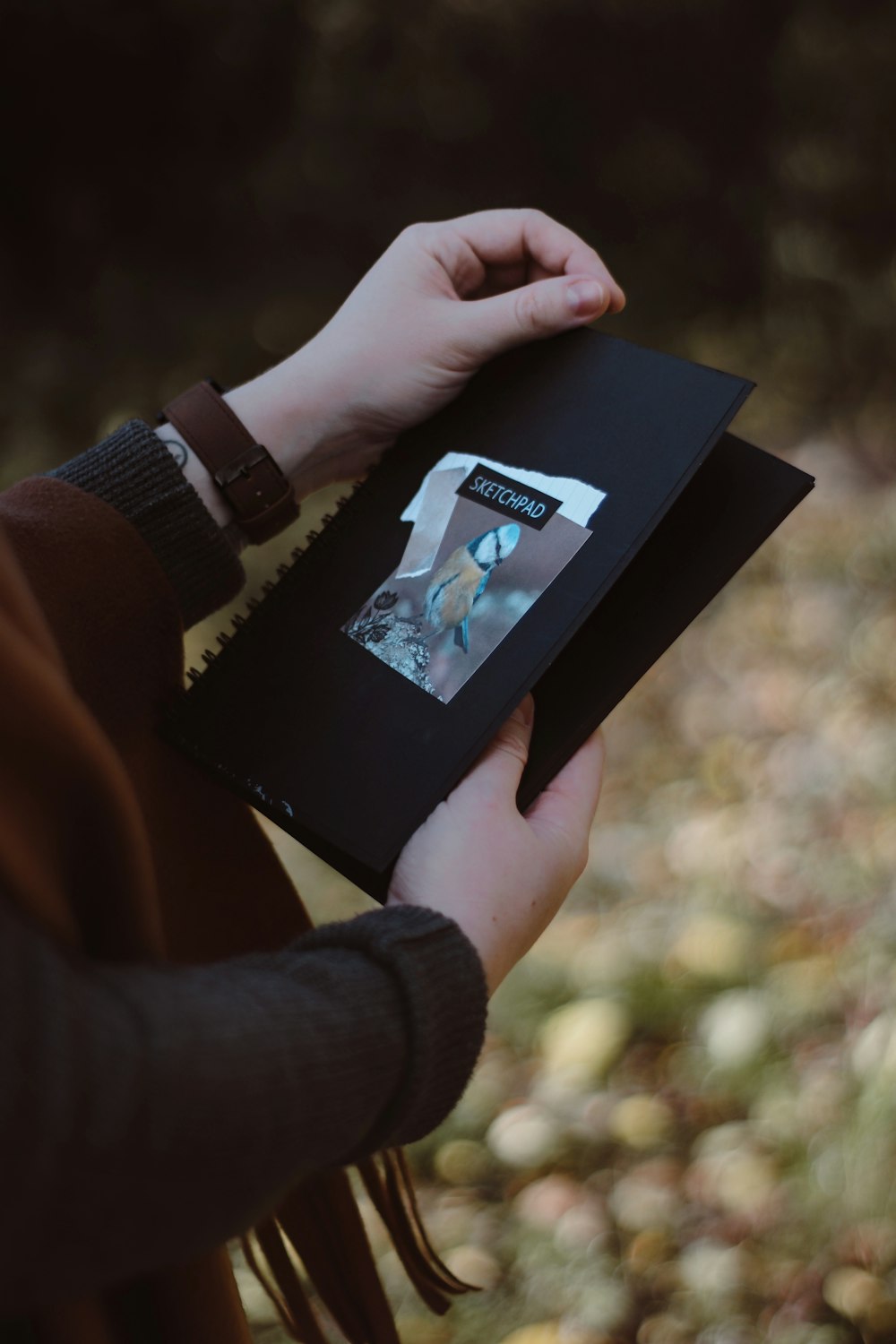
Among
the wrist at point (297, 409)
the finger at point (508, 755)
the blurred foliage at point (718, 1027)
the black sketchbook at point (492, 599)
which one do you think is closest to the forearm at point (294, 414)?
the wrist at point (297, 409)

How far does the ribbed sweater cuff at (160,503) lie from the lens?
777 millimetres

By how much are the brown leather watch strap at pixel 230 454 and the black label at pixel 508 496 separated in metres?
0.19

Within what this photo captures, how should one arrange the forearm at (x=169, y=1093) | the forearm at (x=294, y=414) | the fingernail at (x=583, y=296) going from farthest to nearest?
the forearm at (x=294, y=414) < the fingernail at (x=583, y=296) < the forearm at (x=169, y=1093)

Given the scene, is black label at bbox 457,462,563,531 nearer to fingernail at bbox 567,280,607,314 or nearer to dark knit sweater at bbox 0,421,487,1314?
fingernail at bbox 567,280,607,314

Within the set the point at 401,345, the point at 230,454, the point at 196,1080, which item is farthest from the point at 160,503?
the point at 196,1080

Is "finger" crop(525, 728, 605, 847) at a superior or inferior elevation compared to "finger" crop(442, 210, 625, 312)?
inferior

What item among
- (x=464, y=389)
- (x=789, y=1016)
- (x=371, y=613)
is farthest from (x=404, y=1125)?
(x=789, y=1016)

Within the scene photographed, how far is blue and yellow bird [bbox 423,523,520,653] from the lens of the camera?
0.72m

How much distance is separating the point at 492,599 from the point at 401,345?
271 millimetres

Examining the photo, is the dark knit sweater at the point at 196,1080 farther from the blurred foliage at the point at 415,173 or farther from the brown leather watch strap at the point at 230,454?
the blurred foliage at the point at 415,173

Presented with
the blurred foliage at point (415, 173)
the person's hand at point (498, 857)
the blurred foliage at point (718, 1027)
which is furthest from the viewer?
the blurred foliage at point (415, 173)

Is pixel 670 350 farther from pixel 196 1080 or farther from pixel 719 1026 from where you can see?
pixel 196 1080

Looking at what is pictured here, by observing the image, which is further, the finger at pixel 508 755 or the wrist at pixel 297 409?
the wrist at pixel 297 409

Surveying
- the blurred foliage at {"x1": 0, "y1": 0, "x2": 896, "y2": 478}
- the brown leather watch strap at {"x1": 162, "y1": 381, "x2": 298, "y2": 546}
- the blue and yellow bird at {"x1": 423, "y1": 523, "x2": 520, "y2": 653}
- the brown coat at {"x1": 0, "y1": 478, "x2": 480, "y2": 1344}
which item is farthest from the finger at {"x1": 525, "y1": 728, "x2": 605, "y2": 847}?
the blurred foliage at {"x1": 0, "y1": 0, "x2": 896, "y2": 478}
